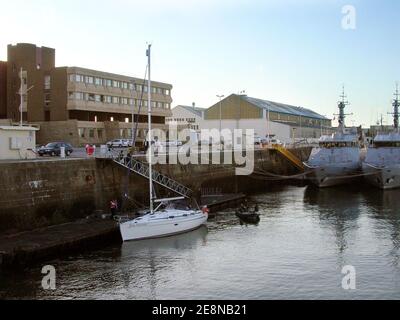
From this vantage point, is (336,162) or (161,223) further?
(336,162)

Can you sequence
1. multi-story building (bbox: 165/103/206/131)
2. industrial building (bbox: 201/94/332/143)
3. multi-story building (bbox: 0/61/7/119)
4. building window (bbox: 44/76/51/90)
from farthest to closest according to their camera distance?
multi-story building (bbox: 165/103/206/131)
industrial building (bbox: 201/94/332/143)
multi-story building (bbox: 0/61/7/119)
building window (bbox: 44/76/51/90)

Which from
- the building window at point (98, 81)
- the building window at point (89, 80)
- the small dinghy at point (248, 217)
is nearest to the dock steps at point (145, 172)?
the small dinghy at point (248, 217)

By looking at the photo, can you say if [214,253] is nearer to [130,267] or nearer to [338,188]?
[130,267]

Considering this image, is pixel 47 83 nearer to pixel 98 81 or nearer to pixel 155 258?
pixel 98 81

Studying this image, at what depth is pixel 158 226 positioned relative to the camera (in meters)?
32.4

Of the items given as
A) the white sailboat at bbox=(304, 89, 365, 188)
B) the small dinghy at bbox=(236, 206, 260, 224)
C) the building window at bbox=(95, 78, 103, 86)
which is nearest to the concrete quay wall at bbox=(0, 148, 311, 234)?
the small dinghy at bbox=(236, 206, 260, 224)

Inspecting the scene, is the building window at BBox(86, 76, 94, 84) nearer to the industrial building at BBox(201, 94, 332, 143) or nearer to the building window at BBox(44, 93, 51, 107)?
the building window at BBox(44, 93, 51, 107)

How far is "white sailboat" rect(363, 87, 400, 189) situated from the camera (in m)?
61.3

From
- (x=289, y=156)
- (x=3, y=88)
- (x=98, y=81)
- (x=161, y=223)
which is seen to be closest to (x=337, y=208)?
(x=161, y=223)

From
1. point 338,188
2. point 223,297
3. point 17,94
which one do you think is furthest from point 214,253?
point 17,94

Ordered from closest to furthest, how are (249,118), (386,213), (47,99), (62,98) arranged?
1. (386,213)
2. (62,98)
3. (47,99)
4. (249,118)

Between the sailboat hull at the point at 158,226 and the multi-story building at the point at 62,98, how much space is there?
1929 inches

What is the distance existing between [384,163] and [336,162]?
5.90 meters

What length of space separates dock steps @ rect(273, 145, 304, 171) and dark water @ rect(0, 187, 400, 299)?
36.8m
